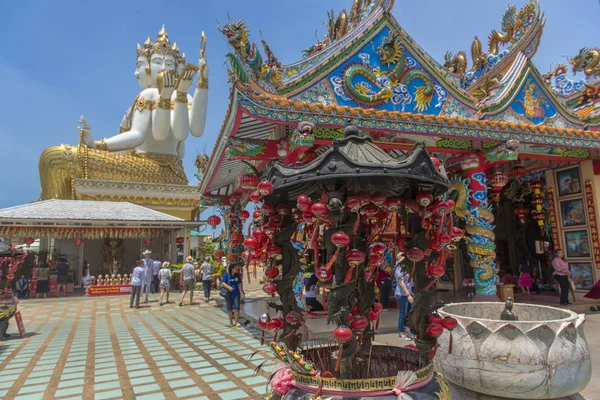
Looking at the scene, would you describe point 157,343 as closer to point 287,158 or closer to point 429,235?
point 287,158

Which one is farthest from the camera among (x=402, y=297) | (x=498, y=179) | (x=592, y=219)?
(x=592, y=219)

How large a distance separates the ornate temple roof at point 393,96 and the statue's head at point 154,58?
17.9 metres

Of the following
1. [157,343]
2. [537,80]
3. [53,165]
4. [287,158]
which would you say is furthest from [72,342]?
[53,165]

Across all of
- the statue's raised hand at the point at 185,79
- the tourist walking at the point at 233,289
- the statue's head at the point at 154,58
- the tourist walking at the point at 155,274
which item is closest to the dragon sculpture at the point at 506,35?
the tourist walking at the point at 233,289

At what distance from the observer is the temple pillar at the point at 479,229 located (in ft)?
27.3

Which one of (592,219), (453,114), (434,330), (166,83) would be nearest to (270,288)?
(434,330)

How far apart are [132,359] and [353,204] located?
5057mm

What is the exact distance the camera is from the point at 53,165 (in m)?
21.7

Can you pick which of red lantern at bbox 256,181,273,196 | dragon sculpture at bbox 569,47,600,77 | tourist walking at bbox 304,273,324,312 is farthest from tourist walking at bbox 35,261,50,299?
dragon sculpture at bbox 569,47,600,77

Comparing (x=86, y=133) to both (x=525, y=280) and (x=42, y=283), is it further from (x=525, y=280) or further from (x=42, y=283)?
(x=525, y=280)

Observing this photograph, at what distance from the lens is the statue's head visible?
2441 centimetres

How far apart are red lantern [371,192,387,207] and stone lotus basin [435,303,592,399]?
1854 mm

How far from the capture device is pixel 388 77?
7680 millimetres

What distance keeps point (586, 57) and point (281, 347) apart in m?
11.9
